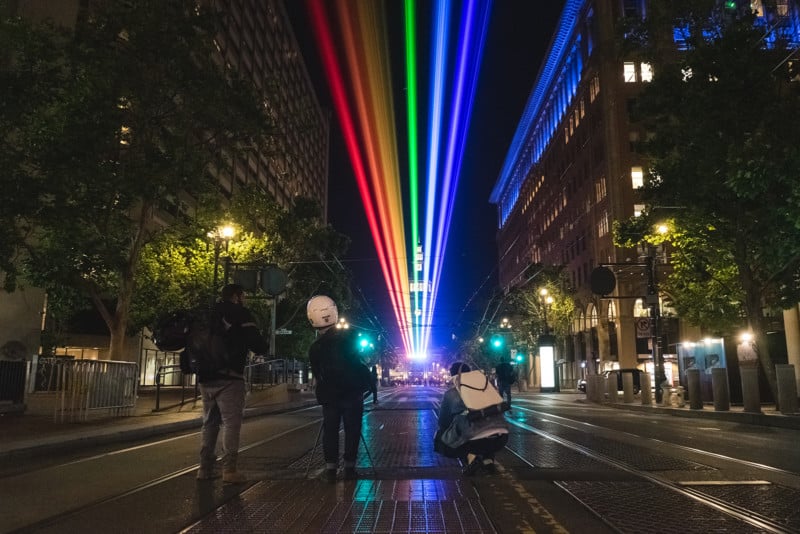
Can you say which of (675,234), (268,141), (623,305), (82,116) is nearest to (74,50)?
(82,116)

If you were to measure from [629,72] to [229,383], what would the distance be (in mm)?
59108

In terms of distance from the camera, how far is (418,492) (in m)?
6.45

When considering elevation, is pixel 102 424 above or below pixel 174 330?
below

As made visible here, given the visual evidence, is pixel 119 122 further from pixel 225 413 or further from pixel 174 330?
pixel 225 413

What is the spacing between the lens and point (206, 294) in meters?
30.7

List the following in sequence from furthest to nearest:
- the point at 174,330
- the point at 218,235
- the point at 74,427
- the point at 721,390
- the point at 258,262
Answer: the point at 258,262 < the point at 218,235 < the point at 721,390 < the point at 74,427 < the point at 174,330

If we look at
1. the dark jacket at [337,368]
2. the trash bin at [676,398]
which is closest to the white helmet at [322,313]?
the dark jacket at [337,368]

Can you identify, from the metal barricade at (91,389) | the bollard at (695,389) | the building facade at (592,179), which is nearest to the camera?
the metal barricade at (91,389)

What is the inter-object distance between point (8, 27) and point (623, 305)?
5027cm

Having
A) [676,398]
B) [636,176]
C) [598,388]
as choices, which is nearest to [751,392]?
[676,398]

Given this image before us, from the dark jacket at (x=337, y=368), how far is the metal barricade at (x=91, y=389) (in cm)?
1172

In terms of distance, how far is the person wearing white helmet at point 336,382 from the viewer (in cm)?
710

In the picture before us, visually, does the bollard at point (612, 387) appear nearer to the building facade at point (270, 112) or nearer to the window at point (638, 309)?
the building facade at point (270, 112)

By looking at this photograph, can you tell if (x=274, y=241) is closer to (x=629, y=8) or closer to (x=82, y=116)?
(x=82, y=116)
